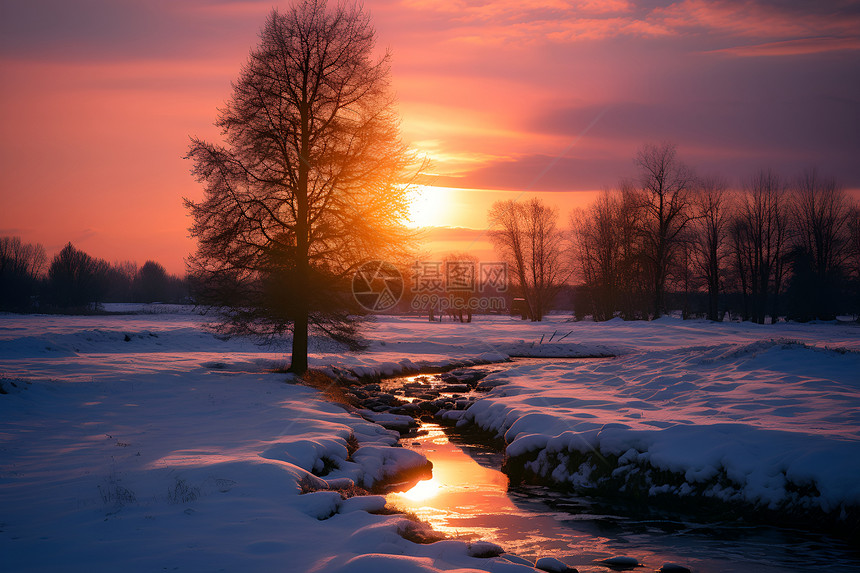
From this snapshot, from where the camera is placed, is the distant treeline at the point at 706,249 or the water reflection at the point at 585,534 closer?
the water reflection at the point at 585,534

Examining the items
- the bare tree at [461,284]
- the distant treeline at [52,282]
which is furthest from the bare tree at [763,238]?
the distant treeline at [52,282]

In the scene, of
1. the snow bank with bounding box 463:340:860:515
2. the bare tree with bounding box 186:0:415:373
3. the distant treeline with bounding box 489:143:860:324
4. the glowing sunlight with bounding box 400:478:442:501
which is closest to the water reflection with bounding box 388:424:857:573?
the glowing sunlight with bounding box 400:478:442:501

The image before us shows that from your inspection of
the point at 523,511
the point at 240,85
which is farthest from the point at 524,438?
the point at 240,85

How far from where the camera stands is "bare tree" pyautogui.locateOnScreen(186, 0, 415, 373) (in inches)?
651

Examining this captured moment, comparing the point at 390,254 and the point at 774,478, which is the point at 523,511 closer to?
the point at 774,478

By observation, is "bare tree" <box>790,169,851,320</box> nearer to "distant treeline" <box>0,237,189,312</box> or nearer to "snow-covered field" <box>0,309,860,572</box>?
"snow-covered field" <box>0,309,860,572</box>

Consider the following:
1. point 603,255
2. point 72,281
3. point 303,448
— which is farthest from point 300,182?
point 72,281

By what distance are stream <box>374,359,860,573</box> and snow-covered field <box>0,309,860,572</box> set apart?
72 cm

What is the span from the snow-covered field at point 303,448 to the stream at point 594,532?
2.35ft

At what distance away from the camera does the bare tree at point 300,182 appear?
1653cm

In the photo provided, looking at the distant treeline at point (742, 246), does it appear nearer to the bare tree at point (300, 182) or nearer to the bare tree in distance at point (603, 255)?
the bare tree in distance at point (603, 255)

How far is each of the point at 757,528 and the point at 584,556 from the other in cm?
303

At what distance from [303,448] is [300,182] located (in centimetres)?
998

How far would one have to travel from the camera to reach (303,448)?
9.48 m
